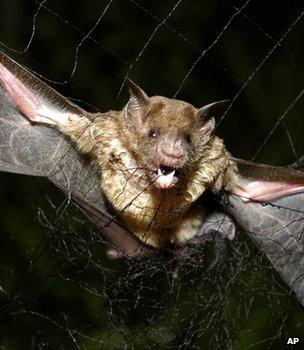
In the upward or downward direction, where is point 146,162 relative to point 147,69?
upward

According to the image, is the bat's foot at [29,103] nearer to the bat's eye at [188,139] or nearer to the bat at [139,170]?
the bat at [139,170]

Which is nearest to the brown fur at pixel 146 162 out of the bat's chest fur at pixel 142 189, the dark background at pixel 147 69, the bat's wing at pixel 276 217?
the bat's chest fur at pixel 142 189

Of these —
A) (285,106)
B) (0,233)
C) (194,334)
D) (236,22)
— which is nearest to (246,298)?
(194,334)

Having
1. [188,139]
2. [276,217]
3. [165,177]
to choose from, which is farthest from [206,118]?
[276,217]

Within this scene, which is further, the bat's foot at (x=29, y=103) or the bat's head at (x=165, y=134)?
the bat's foot at (x=29, y=103)

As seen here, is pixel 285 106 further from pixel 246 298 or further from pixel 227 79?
pixel 246 298

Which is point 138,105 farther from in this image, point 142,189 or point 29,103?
point 29,103

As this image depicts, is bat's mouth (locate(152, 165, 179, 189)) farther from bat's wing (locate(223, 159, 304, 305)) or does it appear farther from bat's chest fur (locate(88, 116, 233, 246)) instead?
bat's wing (locate(223, 159, 304, 305))
